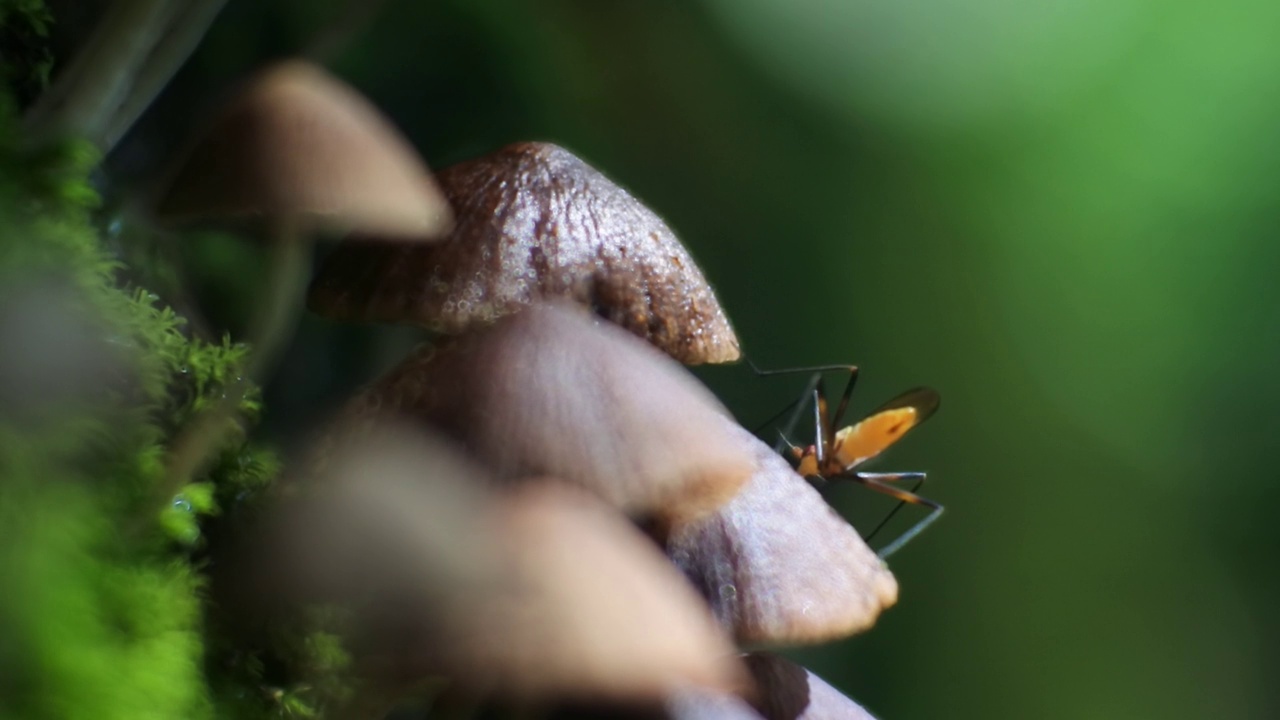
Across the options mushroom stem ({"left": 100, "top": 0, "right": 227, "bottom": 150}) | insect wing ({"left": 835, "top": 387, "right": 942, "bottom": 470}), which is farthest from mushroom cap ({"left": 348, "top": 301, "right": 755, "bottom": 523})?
insect wing ({"left": 835, "top": 387, "right": 942, "bottom": 470})

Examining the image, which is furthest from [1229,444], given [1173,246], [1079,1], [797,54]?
[797,54]

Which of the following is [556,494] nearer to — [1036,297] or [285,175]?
[285,175]

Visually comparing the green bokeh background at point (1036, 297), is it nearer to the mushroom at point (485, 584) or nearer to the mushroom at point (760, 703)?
the mushroom at point (760, 703)

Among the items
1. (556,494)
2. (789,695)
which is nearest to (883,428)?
(789,695)

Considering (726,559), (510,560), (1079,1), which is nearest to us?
(510,560)

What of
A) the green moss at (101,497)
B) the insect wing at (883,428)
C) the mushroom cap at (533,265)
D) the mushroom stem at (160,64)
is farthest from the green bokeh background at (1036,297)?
the green moss at (101,497)

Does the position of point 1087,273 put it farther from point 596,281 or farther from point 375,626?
point 375,626

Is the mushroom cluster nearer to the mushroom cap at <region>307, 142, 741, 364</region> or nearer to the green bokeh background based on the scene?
the mushroom cap at <region>307, 142, 741, 364</region>
